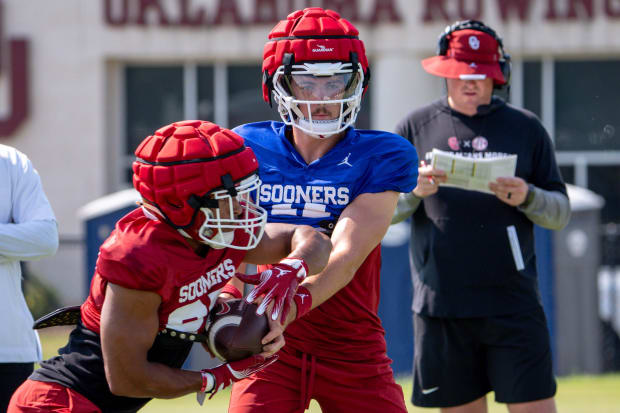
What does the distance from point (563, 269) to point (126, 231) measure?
6.74m

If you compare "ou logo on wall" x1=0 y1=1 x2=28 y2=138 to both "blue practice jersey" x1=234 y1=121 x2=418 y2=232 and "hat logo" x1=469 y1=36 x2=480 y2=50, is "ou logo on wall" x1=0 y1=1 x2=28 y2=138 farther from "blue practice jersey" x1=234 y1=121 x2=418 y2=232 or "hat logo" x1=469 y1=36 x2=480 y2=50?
"blue practice jersey" x1=234 y1=121 x2=418 y2=232

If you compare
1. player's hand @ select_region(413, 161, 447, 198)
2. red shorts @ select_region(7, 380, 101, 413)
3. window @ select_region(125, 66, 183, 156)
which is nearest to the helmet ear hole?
red shorts @ select_region(7, 380, 101, 413)

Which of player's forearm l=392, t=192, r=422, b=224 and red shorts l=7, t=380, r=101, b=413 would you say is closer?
red shorts l=7, t=380, r=101, b=413

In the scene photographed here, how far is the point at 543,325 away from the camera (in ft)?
16.0

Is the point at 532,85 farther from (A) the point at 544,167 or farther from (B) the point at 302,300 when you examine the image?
(B) the point at 302,300

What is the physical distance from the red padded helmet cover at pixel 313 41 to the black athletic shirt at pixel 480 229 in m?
1.24

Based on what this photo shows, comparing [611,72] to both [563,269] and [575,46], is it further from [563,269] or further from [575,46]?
[563,269]

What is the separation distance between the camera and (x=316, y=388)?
3686 millimetres

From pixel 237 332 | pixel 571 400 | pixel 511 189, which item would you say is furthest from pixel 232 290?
pixel 571 400

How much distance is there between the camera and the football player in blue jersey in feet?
12.0

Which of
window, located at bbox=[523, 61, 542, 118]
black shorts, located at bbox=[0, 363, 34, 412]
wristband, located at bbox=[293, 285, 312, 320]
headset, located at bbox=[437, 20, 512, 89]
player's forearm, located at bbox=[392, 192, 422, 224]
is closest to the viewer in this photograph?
wristband, located at bbox=[293, 285, 312, 320]

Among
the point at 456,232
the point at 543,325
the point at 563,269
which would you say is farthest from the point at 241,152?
the point at 563,269

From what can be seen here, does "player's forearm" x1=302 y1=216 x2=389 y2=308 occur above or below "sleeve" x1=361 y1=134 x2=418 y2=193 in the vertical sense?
below

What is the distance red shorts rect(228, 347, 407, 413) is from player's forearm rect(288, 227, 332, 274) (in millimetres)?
458
